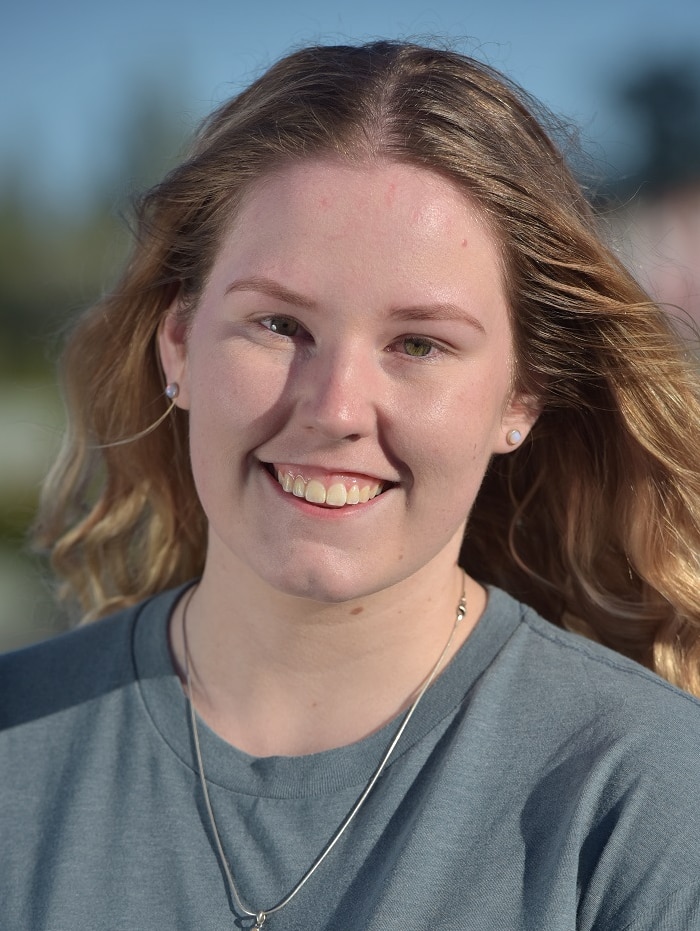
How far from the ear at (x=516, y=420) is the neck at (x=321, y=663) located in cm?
29

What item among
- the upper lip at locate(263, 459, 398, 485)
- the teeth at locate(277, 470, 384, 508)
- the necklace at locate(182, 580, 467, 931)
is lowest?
the necklace at locate(182, 580, 467, 931)

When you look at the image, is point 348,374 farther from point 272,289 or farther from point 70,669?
point 70,669

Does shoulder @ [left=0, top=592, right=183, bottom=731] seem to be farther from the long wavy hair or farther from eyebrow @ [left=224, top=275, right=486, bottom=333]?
eyebrow @ [left=224, top=275, right=486, bottom=333]

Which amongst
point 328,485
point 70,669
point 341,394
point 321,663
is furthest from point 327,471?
point 70,669

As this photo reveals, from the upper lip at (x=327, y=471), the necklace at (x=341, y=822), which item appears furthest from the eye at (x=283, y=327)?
the necklace at (x=341, y=822)

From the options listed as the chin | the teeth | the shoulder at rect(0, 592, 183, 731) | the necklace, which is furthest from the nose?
the shoulder at rect(0, 592, 183, 731)

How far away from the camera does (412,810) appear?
2.04 metres

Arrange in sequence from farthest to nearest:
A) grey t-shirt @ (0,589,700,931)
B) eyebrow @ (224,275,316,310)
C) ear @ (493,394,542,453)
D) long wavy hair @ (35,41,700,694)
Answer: ear @ (493,394,542,453) < long wavy hair @ (35,41,700,694) < eyebrow @ (224,275,316,310) < grey t-shirt @ (0,589,700,931)

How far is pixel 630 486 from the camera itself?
2.47 meters

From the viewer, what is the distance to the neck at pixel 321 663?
2.21 meters

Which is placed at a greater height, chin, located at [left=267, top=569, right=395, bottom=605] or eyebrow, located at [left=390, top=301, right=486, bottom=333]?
eyebrow, located at [left=390, top=301, right=486, bottom=333]

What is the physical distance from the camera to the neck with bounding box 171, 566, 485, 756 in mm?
2207

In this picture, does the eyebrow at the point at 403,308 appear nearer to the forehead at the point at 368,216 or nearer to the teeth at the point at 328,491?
the forehead at the point at 368,216

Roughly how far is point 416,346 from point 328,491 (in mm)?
301
